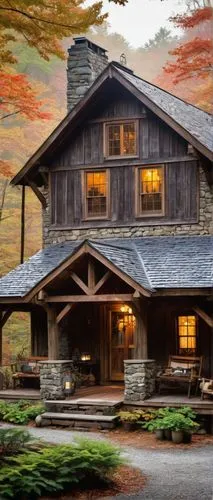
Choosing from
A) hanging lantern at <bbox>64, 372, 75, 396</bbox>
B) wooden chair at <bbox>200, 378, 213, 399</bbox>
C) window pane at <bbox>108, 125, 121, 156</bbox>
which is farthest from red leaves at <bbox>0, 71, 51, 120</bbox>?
wooden chair at <bbox>200, 378, 213, 399</bbox>

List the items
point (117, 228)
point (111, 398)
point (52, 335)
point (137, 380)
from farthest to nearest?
point (117, 228) < point (52, 335) < point (111, 398) < point (137, 380)

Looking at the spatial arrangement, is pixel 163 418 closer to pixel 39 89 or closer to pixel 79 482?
pixel 79 482

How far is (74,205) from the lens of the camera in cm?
1928

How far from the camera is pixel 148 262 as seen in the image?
1683cm

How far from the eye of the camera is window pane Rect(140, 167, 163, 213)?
60.5 ft

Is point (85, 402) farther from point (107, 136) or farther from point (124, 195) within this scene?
point (107, 136)

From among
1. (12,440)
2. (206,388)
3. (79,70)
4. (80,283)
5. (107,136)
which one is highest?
(79,70)

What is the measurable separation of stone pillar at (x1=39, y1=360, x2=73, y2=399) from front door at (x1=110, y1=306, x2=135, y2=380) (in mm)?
2421

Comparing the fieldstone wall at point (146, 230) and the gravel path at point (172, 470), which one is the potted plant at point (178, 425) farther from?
the fieldstone wall at point (146, 230)

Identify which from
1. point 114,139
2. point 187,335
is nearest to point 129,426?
point 187,335

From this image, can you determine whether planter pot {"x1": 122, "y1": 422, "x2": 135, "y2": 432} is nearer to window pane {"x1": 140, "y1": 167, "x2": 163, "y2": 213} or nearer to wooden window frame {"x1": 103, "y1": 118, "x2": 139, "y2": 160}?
window pane {"x1": 140, "y1": 167, "x2": 163, "y2": 213}

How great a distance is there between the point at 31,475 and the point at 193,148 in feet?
34.6

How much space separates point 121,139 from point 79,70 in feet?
10.4

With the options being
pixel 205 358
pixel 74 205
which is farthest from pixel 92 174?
pixel 205 358
